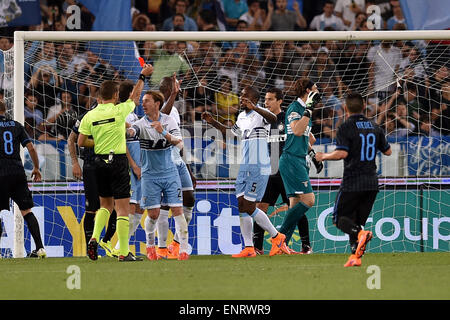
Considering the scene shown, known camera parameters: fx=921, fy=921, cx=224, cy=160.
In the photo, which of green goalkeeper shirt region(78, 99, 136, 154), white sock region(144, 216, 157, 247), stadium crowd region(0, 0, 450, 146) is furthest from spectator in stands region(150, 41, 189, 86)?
white sock region(144, 216, 157, 247)

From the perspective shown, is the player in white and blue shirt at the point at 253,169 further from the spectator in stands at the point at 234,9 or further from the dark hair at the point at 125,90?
the spectator in stands at the point at 234,9

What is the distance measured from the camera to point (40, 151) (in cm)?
1401

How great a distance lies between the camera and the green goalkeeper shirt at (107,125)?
10859mm

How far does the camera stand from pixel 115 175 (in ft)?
35.6

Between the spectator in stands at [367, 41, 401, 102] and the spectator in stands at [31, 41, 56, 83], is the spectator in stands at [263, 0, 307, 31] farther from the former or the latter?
the spectator in stands at [31, 41, 56, 83]

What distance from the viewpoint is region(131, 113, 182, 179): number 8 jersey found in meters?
11.0

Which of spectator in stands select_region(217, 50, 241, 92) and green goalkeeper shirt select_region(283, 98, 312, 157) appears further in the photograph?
spectator in stands select_region(217, 50, 241, 92)

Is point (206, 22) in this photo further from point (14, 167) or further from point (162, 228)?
point (162, 228)

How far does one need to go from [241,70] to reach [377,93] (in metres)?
2.28

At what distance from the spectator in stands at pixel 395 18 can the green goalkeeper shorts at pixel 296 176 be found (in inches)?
279

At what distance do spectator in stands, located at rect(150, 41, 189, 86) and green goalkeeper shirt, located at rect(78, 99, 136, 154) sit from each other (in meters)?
3.86

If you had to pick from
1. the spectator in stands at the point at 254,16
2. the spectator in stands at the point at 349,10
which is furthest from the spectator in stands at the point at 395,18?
the spectator in stands at the point at 254,16

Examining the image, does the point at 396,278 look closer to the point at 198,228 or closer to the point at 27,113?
the point at 198,228

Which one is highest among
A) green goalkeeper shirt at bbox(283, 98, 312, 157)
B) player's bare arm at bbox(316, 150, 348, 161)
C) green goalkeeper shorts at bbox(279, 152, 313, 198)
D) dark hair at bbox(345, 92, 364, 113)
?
dark hair at bbox(345, 92, 364, 113)
